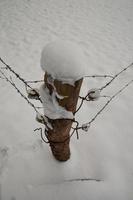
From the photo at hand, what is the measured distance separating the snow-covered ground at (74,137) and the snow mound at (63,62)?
1006 mm

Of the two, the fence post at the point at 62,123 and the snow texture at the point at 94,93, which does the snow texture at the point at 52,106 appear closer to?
the fence post at the point at 62,123

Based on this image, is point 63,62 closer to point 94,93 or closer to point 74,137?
point 94,93

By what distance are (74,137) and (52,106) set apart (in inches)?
36.0

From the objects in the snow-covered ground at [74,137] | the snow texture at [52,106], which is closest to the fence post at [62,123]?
the snow texture at [52,106]

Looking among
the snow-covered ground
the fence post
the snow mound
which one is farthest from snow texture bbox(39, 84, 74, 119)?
the snow-covered ground

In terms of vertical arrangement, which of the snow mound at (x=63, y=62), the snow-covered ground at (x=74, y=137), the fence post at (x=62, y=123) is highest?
the snow mound at (x=63, y=62)

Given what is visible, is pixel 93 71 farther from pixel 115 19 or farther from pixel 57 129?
pixel 115 19

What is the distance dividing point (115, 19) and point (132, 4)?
1209 mm

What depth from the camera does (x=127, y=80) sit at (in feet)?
9.11

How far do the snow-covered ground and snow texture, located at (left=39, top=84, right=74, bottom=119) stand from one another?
70cm

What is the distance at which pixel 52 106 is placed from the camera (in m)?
1.13

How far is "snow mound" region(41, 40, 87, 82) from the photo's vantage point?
3.06 feet

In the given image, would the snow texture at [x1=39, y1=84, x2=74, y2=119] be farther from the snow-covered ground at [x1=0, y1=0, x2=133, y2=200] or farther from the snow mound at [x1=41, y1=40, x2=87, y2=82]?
the snow-covered ground at [x1=0, y1=0, x2=133, y2=200]

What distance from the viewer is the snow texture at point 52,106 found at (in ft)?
3.62
